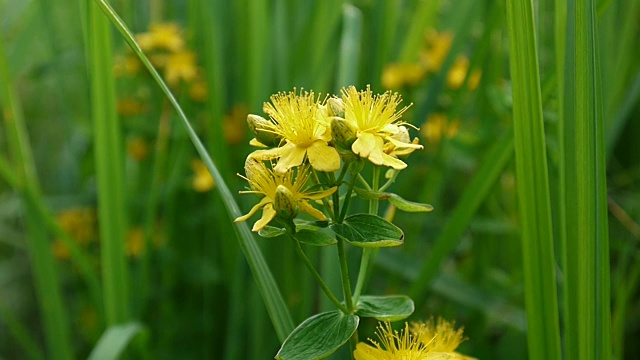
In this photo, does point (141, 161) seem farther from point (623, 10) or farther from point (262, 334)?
point (623, 10)

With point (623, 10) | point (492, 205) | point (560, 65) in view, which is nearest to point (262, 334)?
point (492, 205)

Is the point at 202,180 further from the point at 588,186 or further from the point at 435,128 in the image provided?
the point at 588,186

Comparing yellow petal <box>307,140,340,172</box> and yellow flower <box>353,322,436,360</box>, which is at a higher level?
yellow petal <box>307,140,340,172</box>

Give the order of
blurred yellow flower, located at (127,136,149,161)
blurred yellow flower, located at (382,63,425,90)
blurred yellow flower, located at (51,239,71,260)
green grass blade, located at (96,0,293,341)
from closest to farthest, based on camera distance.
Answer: green grass blade, located at (96,0,293,341) → blurred yellow flower, located at (382,63,425,90) → blurred yellow flower, located at (127,136,149,161) → blurred yellow flower, located at (51,239,71,260)

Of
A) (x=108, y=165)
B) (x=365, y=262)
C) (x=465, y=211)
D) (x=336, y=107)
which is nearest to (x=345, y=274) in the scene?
(x=365, y=262)

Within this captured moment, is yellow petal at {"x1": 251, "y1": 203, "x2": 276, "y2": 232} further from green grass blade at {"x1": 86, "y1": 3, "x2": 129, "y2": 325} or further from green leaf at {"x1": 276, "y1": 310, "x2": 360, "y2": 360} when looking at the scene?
green grass blade at {"x1": 86, "y1": 3, "x2": 129, "y2": 325}

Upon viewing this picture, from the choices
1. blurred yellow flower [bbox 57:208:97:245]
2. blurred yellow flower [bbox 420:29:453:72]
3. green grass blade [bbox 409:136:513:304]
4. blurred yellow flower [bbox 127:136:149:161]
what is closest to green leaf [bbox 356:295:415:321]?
green grass blade [bbox 409:136:513:304]
